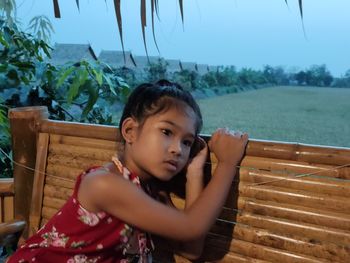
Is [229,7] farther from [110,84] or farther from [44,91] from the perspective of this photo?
[44,91]

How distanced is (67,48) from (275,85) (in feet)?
4.21

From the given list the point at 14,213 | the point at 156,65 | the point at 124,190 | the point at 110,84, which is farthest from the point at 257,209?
the point at 110,84

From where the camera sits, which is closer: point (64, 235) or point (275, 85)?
point (64, 235)

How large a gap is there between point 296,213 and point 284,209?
0.09 feet

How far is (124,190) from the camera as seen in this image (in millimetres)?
930

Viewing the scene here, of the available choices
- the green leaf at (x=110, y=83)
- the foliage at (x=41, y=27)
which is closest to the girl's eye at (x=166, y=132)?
the green leaf at (x=110, y=83)

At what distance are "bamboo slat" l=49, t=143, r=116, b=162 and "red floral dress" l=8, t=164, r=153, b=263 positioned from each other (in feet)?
0.78

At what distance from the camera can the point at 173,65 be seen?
1.54 m

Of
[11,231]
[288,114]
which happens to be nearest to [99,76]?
[11,231]

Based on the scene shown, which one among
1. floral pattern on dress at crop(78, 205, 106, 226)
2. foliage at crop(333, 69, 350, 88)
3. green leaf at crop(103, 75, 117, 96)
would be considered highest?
foliage at crop(333, 69, 350, 88)

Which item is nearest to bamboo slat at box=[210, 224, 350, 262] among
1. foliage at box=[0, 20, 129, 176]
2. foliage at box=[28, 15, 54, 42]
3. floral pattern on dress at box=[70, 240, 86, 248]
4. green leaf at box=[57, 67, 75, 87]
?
floral pattern on dress at box=[70, 240, 86, 248]

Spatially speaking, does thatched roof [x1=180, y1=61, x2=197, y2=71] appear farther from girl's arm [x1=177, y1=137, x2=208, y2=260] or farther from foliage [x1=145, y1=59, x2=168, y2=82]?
girl's arm [x1=177, y1=137, x2=208, y2=260]

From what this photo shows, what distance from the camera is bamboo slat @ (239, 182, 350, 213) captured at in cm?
91

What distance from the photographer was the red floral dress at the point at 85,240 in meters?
1.00
